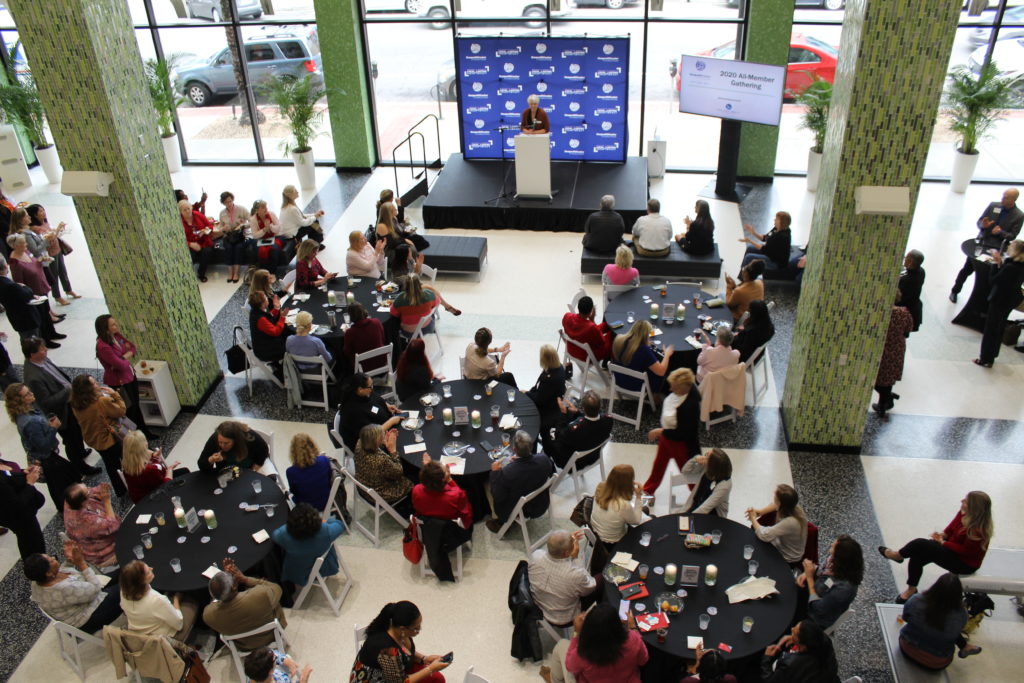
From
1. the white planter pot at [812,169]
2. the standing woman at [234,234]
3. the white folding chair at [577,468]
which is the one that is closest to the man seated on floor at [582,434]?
the white folding chair at [577,468]

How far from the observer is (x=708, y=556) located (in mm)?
5797

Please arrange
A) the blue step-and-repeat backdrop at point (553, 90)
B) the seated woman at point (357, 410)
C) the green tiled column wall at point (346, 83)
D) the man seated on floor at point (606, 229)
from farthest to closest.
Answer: the green tiled column wall at point (346, 83) → the blue step-and-repeat backdrop at point (553, 90) → the man seated on floor at point (606, 229) → the seated woman at point (357, 410)

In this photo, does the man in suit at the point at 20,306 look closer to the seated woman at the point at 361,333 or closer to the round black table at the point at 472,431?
the seated woman at the point at 361,333

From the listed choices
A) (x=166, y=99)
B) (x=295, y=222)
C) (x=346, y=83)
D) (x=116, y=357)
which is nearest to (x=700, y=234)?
(x=295, y=222)

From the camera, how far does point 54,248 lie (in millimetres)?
10398

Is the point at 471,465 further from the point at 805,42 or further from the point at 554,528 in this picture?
the point at 805,42

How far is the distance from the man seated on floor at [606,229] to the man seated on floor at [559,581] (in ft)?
18.5

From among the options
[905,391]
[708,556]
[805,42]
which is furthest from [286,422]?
[805,42]

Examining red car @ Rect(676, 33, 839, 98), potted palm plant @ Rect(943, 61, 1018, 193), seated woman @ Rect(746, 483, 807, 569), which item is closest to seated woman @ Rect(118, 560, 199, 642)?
seated woman @ Rect(746, 483, 807, 569)

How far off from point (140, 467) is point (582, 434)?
351 cm

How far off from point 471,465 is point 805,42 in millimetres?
9532

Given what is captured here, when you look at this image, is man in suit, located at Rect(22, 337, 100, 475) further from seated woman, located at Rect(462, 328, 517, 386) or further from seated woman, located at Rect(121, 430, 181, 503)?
seated woman, located at Rect(462, 328, 517, 386)

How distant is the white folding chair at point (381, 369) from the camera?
8203 millimetres

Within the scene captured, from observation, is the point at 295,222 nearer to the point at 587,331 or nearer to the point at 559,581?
the point at 587,331
